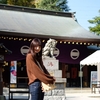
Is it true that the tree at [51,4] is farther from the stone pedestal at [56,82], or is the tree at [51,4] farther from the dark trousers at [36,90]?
the dark trousers at [36,90]

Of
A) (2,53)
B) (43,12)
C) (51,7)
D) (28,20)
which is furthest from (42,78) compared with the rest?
(51,7)

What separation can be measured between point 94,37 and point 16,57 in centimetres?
521

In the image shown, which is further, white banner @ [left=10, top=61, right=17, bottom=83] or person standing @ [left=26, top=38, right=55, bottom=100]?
white banner @ [left=10, top=61, right=17, bottom=83]

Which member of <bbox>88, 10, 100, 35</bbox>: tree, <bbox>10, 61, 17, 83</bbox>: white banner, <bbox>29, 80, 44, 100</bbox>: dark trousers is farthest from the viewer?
<bbox>88, 10, 100, 35</bbox>: tree

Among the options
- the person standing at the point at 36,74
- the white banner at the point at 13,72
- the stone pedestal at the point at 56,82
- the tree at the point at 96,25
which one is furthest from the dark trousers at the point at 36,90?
the tree at the point at 96,25

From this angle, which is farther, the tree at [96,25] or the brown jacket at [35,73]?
the tree at [96,25]

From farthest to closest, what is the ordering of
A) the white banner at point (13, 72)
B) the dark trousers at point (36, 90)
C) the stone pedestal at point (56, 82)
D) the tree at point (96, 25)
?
the tree at point (96, 25)
the white banner at point (13, 72)
the stone pedestal at point (56, 82)
the dark trousers at point (36, 90)

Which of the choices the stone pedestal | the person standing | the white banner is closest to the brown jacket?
the person standing

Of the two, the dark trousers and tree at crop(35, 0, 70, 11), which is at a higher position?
tree at crop(35, 0, 70, 11)

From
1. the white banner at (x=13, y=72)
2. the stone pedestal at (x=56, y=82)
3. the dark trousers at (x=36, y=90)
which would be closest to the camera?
the dark trousers at (x=36, y=90)

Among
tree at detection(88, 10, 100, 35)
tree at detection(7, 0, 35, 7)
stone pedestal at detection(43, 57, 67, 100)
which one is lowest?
stone pedestal at detection(43, 57, 67, 100)

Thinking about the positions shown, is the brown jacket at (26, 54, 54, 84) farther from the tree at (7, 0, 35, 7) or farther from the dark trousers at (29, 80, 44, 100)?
the tree at (7, 0, 35, 7)

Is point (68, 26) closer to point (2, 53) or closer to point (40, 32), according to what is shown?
point (40, 32)

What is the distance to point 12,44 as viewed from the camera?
19.3 metres
